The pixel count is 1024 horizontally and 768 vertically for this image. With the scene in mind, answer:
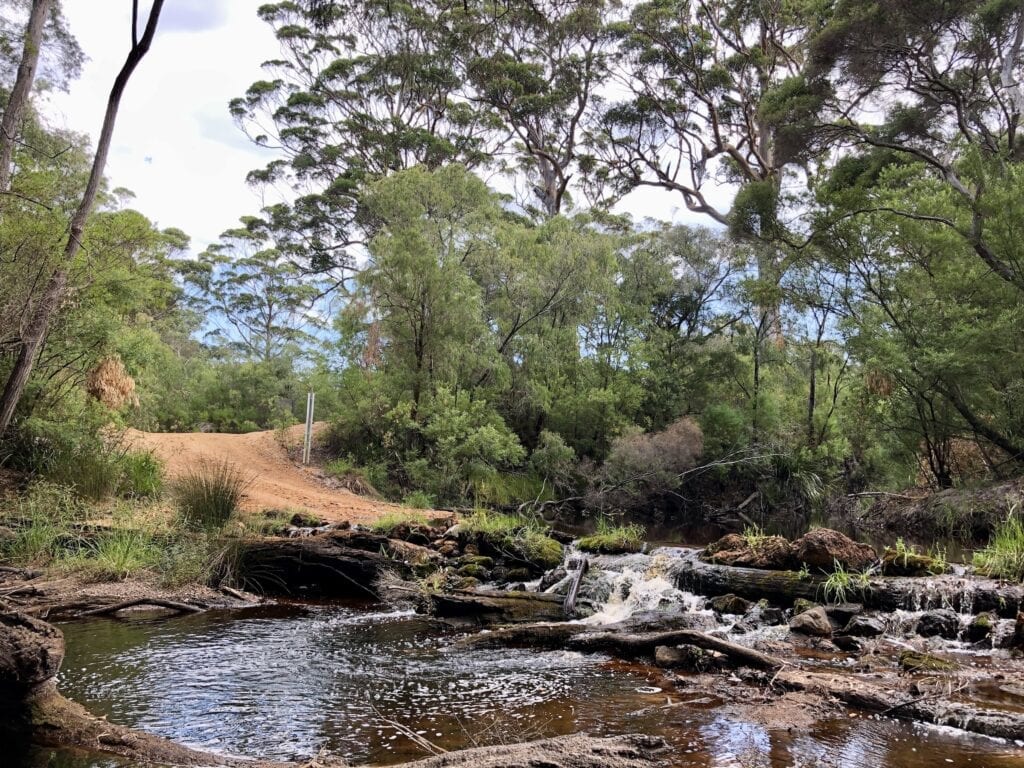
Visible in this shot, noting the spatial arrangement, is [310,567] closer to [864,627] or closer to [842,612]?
[842,612]

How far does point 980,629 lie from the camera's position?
6184 millimetres

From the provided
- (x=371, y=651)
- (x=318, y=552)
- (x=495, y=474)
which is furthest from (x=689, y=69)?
(x=371, y=651)

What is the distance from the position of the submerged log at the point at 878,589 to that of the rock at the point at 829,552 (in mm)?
231

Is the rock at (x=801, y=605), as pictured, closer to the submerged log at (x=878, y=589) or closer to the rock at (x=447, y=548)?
the submerged log at (x=878, y=589)

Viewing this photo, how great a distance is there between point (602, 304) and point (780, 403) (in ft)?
22.3

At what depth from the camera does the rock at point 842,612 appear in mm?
6754

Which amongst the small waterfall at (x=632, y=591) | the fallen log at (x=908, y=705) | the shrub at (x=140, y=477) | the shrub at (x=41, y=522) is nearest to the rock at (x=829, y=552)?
the small waterfall at (x=632, y=591)

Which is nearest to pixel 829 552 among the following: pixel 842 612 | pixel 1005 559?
pixel 842 612

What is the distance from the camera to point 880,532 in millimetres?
14820

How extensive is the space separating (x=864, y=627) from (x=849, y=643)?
23.5 inches

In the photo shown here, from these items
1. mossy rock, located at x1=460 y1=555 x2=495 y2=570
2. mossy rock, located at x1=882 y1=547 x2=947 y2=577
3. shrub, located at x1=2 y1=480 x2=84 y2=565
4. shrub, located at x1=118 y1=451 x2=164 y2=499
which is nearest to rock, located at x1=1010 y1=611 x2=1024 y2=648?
mossy rock, located at x1=882 y1=547 x2=947 y2=577

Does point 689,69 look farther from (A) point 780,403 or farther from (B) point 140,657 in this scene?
(B) point 140,657

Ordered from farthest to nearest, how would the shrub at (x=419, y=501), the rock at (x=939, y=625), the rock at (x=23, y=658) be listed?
the shrub at (x=419, y=501), the rock at (x=939, y=625), the rock at (x=23, y=658)

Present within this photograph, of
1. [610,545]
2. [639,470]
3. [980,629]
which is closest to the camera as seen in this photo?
[980,629]
